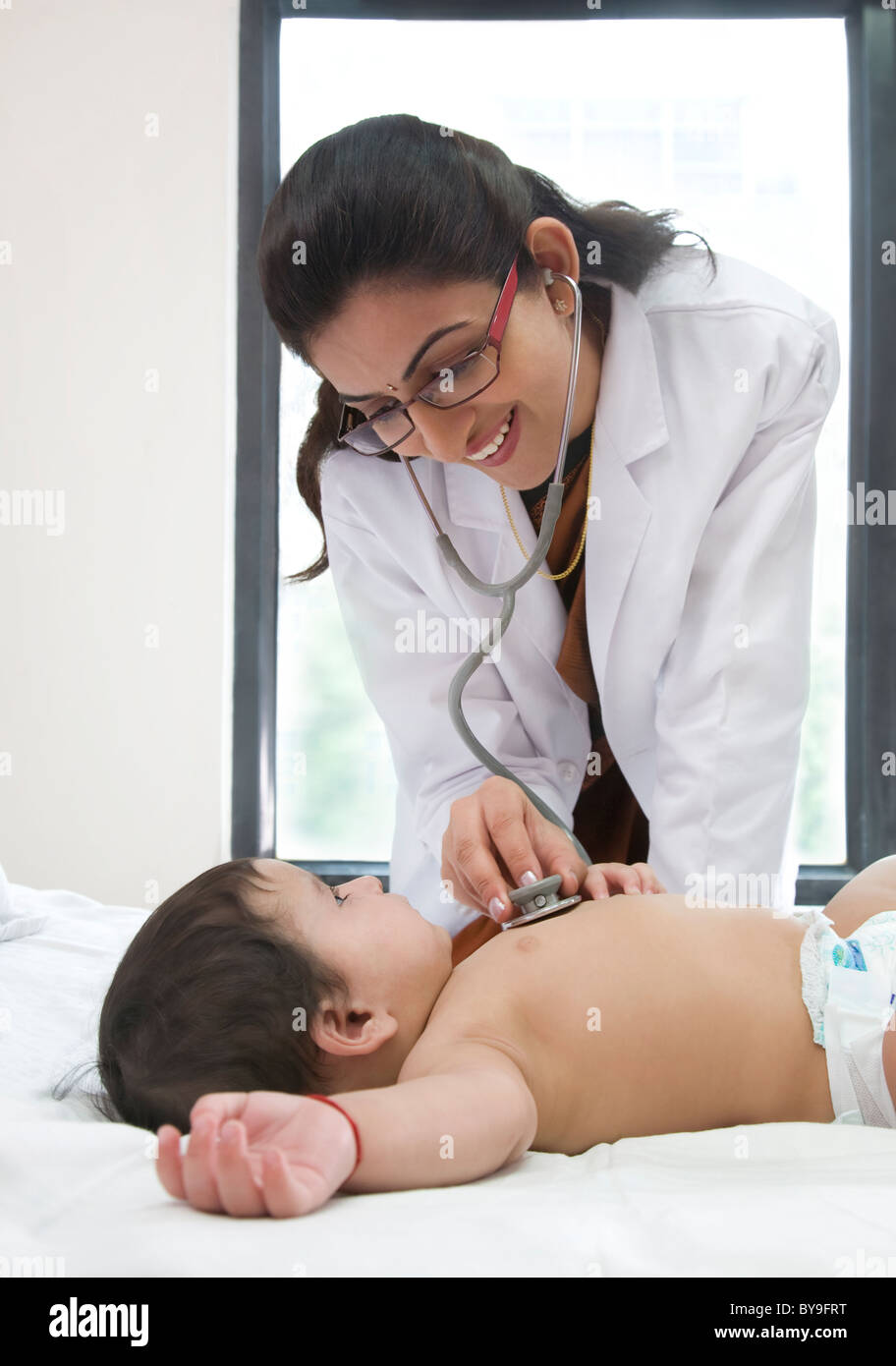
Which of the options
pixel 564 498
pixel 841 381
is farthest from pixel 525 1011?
pixel 841 381

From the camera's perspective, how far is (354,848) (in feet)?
9.56

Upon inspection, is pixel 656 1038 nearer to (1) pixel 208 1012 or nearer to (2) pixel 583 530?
(1) pixel 208 1012

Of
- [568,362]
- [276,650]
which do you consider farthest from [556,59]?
[568,362]

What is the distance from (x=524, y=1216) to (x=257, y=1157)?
0.55 ft

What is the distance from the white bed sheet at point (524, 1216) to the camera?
62cm

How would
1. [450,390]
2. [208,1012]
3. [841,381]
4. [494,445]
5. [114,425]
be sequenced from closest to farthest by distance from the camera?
[208,1012] < [450,390] < [494,445] < [114,425] < [841,381]

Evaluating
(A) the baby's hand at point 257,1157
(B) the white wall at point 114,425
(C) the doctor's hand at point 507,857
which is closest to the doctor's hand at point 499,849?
(C) the doctor's hand at point 507,857

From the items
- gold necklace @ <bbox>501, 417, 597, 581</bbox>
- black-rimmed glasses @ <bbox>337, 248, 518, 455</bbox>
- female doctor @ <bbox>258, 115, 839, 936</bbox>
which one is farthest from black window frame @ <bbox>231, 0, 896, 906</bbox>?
black-rimmed glasses @ <bbox>337, 248, 518, 455</bbox>

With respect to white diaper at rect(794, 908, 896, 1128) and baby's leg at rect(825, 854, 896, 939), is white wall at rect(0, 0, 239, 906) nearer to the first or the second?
baby's leg at rect(825, 854, 896, 939)

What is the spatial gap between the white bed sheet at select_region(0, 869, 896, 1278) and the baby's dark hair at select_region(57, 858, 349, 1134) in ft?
0.26

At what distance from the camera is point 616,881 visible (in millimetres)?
1188

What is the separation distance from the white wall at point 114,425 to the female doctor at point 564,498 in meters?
1.09

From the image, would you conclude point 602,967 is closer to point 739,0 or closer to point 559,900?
point 559,900

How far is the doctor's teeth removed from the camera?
129 cm
